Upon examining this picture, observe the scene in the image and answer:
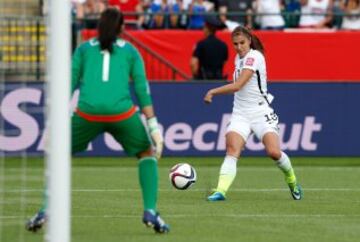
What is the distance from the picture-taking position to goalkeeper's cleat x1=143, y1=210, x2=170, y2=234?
37.8 feet

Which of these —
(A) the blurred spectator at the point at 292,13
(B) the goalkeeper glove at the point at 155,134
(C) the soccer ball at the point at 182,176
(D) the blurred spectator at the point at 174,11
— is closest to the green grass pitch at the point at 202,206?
(C) the soccer ball at the point at 182,176

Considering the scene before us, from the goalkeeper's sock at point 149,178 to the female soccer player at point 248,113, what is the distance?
3.40 metres

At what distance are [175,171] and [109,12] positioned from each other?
4783 mm

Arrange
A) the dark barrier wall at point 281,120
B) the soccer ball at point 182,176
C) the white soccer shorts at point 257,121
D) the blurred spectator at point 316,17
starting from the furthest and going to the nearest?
the blurred spectator at point 316,17
the dark barrier wall at point 281,120
the soccer ball at point 182,176
the white soccer shorts at point 257,121

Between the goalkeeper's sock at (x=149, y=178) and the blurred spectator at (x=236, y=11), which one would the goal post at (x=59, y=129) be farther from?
the blurred spectator at (x=236, y=11)

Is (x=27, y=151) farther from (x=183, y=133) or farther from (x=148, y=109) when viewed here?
(x=148, y=109)

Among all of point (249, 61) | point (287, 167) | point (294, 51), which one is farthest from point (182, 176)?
point (294, 51)

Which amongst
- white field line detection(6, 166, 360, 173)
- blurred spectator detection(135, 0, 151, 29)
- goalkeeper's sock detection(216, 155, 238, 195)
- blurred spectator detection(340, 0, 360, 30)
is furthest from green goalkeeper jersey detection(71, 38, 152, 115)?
blurred spectator detection(340, 0, 360, 30)

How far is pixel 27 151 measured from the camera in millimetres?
22391

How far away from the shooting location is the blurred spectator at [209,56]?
24.7 metres

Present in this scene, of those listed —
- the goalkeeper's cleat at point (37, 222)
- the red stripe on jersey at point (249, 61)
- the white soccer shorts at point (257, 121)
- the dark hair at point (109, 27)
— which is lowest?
the goalkeeper's cleat at point (37, 222)

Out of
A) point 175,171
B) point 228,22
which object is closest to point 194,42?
point 228,22

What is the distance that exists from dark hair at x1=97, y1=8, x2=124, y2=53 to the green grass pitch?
1.73 metres

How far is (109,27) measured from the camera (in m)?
11.3
